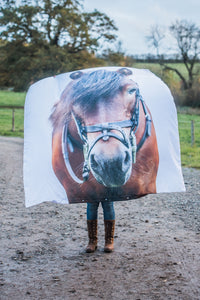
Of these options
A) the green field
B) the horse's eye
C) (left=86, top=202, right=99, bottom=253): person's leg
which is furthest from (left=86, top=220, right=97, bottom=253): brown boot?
the green field

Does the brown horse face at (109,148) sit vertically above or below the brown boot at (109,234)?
above

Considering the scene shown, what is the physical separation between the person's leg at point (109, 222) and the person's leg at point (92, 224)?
0.10 metres

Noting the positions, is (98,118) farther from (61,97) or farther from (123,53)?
(123,53)

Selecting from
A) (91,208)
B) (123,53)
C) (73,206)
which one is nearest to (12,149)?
(73,206)

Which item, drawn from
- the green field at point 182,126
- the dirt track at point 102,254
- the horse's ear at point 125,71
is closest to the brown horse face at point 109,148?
the horse's ear at point 125,71

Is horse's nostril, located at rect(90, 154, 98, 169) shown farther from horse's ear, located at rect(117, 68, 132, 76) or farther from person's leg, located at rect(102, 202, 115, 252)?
horse's ear, located at rect(117, 68, 132, 76)

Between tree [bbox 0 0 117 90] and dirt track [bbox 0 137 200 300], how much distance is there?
74.0 feet

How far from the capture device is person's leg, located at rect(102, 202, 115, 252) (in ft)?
15.7

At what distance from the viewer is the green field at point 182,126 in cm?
1358

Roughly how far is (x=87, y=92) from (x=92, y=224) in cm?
139

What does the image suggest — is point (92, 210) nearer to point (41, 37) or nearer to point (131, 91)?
point (131, 91)

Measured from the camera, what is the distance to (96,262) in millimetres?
4547

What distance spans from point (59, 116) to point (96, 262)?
1.49 metres

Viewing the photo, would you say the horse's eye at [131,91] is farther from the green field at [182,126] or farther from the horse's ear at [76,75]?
the green field at [182,126]
